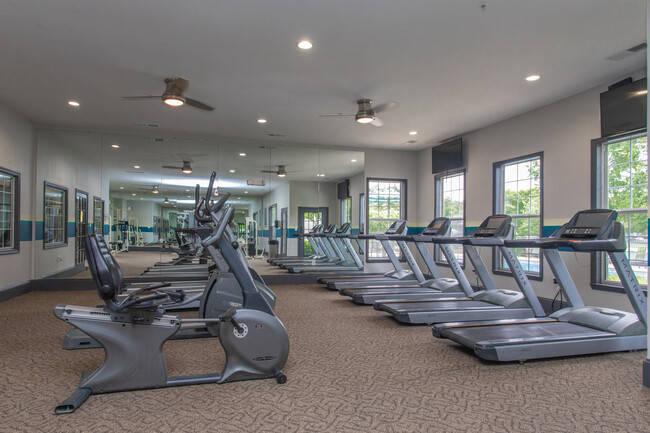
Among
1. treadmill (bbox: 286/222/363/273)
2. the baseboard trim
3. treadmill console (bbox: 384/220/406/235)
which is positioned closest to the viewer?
the baseboard trim

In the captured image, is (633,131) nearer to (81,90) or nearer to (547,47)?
(547,47)

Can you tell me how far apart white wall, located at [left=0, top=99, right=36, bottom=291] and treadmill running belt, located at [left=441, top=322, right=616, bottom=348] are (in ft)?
21.0

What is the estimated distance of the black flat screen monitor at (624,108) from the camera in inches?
176

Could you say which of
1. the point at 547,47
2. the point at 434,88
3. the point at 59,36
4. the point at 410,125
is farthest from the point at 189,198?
the point at 547,47

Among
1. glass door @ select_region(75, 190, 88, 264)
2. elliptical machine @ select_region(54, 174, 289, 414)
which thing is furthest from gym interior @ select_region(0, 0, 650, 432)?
glass door @ select_region(75, 190, 88, 264)

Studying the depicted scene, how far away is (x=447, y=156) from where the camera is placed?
26.2ft

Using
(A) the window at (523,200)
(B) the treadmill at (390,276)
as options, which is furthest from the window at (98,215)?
(A) the window at (523,200)

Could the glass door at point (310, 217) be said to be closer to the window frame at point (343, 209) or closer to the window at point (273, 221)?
the window frame at point (343, 209)

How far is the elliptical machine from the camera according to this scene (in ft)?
8.20

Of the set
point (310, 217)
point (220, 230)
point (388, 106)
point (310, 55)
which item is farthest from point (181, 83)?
point (310, 217)

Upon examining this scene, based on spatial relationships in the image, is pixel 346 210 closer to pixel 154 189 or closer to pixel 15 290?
pixel 154 189

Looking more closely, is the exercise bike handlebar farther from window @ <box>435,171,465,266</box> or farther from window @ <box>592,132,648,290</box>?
window @ <box>435,171,465,266</box>

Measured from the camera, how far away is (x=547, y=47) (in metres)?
4.03

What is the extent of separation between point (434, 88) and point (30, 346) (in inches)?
207
